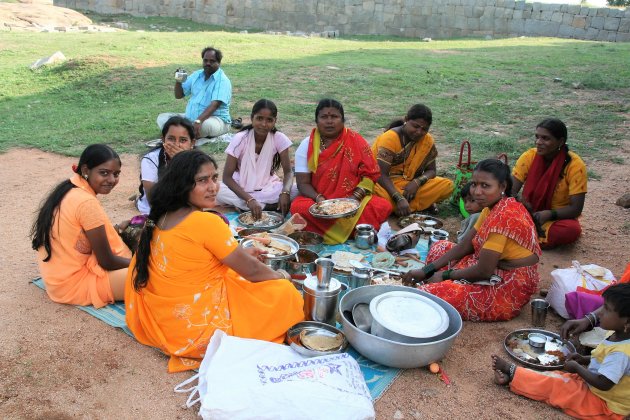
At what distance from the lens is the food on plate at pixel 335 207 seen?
16.6ft

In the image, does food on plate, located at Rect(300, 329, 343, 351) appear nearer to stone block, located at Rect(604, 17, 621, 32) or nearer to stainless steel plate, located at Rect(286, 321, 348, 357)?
stainless steel plate, located at Rect(286, 321, 348, 357)

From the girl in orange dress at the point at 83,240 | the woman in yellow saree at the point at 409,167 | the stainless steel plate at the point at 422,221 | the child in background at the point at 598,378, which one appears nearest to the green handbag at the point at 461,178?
the woman in yellow saree at the point at 409,167

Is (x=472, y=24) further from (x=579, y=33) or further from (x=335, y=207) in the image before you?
(x=335, y=207)

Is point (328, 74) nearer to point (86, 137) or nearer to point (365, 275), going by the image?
point (86, 137)

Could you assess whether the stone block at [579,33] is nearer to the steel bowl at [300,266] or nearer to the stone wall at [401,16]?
the stone wall at [401,16]

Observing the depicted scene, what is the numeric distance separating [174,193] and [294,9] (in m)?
23.1

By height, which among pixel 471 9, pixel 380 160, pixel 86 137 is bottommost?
pixel 86 137

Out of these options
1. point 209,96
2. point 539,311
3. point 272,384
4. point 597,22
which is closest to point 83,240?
point 272,384

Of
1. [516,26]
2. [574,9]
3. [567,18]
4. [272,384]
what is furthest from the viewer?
[516,26]

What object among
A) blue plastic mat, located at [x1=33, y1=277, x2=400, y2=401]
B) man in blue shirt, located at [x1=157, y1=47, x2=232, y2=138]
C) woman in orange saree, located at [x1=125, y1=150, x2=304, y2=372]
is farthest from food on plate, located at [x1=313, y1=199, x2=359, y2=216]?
man in blue shirt, located at [x1=157, y1=47, x2=232, y2=138]

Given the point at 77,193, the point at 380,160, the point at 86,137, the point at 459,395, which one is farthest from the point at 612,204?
Result: the point at 86,137

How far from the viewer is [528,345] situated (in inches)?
143

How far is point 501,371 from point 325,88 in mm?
8882

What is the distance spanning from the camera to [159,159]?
16.2ft
